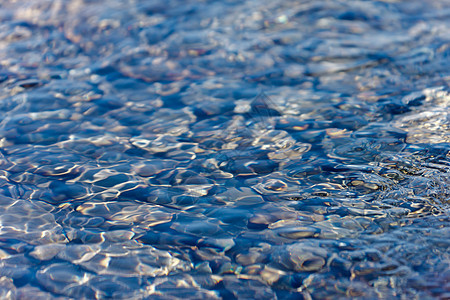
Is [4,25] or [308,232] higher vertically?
[4,25]

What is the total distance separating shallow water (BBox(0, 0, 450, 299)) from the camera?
2.61 meters

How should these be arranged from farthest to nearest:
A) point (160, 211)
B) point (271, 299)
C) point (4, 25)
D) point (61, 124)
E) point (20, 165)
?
point (4, 25), point (61, 124), point (20, 165), point (160, 211), point (271, 299)

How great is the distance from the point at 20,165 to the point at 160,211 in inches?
51.5

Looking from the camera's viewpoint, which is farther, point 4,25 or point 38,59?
point 4,25

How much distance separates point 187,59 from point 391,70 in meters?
2.21

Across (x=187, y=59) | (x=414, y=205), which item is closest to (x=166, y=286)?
(x=414, y=205)

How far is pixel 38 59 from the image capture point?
4.95m

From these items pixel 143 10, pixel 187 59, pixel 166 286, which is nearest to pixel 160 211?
pixel 166 286

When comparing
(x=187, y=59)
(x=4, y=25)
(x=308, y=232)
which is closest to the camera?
(x=308, y=232)

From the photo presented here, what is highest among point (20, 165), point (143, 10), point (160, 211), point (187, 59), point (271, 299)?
point (143, 10)

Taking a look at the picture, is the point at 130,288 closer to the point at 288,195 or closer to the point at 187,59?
the point at 288,195

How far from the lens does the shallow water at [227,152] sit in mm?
2607

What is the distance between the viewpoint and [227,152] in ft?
11.8

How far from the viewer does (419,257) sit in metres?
2.57
